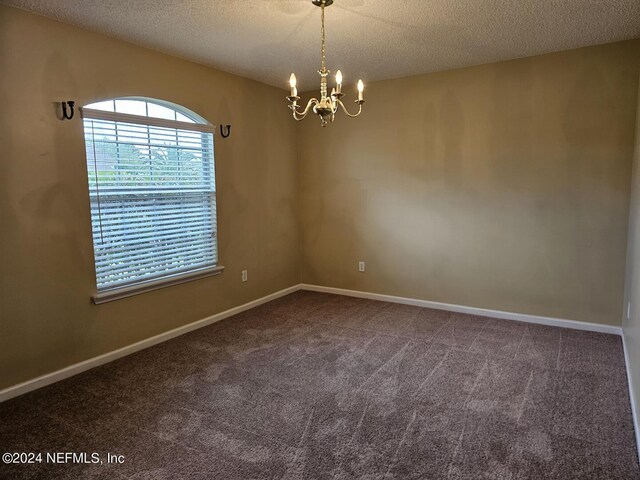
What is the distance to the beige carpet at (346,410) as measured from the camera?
2.00m

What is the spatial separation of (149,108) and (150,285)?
→ 1.49 meters

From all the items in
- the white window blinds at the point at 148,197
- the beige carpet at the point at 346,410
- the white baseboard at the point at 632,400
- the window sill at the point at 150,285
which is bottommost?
the beige carpet at the point at 346,410

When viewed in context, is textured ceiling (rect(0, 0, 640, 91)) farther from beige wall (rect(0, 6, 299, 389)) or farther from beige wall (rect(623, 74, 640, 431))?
beige wall (rect(623, 74, 640, 431))

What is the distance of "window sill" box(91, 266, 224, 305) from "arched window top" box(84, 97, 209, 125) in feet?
4.55

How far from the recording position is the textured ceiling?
8.63 ft

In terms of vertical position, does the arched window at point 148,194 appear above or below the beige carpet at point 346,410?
above

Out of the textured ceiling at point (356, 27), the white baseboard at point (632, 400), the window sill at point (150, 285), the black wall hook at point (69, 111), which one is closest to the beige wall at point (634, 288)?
the white baseboard at point (632, 400)

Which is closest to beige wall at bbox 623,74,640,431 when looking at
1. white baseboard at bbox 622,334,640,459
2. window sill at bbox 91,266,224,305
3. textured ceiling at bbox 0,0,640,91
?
Result: white baseboard at bbox 622,334,640,459

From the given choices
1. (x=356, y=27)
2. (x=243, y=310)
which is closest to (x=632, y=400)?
(x=356, y=27)

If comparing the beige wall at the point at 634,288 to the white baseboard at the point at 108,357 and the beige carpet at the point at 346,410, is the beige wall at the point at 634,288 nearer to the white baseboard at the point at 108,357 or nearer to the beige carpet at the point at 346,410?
the beige carpet at the point at 346,410

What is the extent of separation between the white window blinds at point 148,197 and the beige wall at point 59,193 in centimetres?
12

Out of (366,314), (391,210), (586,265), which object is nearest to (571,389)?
(586,265)

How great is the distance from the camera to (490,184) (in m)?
4.04

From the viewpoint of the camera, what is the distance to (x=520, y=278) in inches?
157
